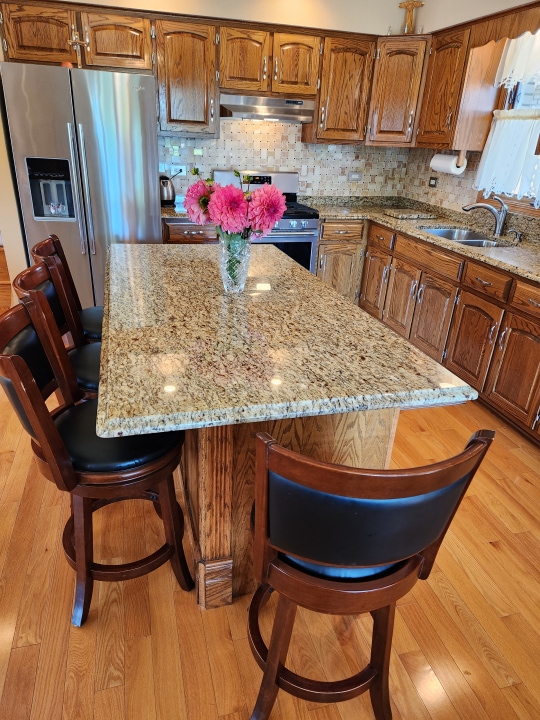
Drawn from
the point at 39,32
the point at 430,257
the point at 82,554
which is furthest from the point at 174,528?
the point at 39,32

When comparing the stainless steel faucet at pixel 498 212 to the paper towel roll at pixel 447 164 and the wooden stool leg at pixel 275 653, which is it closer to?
the paper towel roll at pixel 447 164

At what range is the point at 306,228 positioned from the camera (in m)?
4.05

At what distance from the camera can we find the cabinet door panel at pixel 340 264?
424 centimetres

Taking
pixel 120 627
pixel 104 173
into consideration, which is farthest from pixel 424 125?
Answer: pixel 120 627

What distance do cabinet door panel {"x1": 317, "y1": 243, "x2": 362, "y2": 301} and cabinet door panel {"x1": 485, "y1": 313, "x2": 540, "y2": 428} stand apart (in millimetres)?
1679

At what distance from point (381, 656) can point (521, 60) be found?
347 cm

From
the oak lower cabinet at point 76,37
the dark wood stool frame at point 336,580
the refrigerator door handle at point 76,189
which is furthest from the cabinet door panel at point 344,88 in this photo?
the dark wood stool frame at point 336,580

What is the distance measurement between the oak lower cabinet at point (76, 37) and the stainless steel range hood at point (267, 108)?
651mm

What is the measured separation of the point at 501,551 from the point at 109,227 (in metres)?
3.21

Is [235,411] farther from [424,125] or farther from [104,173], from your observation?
[424,125]

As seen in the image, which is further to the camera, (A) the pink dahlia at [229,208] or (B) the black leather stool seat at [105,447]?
(A) the pink dahlia at [229,208]

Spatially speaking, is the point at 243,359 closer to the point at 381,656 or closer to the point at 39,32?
the point at 381,656

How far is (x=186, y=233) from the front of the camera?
3.80 metres

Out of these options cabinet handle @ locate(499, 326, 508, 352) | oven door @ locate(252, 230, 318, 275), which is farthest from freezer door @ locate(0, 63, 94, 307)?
cabinet handle @ locate(499, 326, 508, 352)
